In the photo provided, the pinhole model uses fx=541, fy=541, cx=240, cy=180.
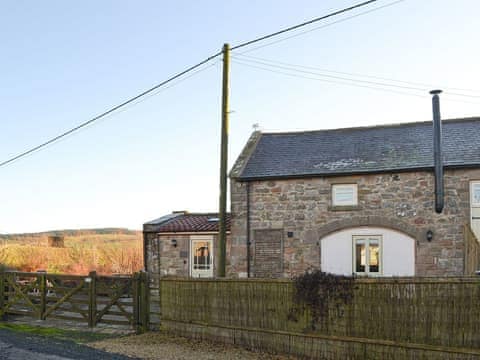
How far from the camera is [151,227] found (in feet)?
72.6

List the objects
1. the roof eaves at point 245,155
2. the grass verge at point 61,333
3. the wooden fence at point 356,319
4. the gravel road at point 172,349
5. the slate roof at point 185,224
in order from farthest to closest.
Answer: the slate roof at point 185,224, the roof eaves at point 245,155, the grass verge at point 61,333, the gravel road at point 172,349, the wooden fence at point 356,319

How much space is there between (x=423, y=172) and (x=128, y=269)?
20118mm

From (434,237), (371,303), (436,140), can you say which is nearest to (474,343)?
(371,303)

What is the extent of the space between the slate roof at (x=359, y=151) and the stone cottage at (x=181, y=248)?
3.36m

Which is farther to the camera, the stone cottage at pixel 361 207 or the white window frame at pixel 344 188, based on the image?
the white window frame at pixel 344 188

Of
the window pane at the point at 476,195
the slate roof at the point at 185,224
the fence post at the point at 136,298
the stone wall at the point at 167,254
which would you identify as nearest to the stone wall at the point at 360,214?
the window pane at the point at 476,195

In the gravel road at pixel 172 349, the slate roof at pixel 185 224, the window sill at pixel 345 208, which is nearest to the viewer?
the gravel road at pixel 172 349

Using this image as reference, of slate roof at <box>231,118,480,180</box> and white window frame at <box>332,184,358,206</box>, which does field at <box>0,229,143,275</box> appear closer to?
slate roof at <box>231,118,480,180</box>

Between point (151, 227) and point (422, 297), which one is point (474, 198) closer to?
point (422, 297)

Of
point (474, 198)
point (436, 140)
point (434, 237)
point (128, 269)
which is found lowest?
point (128, 269)

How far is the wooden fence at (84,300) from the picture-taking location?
42.7 feet

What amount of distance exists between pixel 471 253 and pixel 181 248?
11.0 meters

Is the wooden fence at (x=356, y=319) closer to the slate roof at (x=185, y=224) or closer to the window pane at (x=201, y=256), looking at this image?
the slate roof at (x=185, y=224)

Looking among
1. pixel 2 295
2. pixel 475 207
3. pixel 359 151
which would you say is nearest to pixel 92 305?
pixel 2 295
